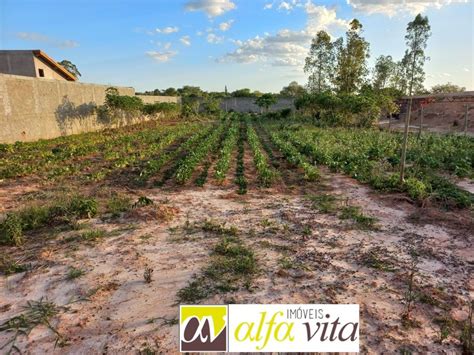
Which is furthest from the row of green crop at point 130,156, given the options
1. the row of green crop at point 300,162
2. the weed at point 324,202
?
the weed at point 324,202

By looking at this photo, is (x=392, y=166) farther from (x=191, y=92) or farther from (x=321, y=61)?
(x=191, y=92)

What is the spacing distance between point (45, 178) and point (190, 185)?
4371 millimetres

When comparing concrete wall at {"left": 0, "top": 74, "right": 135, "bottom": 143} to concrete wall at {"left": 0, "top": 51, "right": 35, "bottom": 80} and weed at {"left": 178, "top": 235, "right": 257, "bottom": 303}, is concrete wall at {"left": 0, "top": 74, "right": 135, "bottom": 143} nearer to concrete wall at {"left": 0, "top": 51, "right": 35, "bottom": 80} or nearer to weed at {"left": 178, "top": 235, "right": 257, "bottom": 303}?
concrete wall at {"left": 0, "top": 51, "right": 35, "bottom": 80}

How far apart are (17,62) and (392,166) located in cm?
2370

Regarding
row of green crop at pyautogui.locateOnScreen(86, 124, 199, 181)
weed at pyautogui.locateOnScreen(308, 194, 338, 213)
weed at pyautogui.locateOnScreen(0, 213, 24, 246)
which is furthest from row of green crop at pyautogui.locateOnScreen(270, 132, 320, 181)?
weed at pyautogui.locateOnScreen(0, 213, 24, 246)

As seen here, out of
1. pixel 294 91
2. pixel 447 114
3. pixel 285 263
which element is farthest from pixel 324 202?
pixel 294 91

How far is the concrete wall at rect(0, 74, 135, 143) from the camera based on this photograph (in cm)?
1322

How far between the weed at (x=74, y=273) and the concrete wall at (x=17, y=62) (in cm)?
2210

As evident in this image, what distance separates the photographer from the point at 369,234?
229 inches

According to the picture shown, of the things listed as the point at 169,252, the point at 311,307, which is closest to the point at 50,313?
the point at 169,252

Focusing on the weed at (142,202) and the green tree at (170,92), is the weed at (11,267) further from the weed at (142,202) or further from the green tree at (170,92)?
the green tree at (170,92)

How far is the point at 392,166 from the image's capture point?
1088 centimetres

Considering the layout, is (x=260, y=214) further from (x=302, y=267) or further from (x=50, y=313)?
(x=50, y=313)

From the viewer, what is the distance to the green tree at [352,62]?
27.6 m
